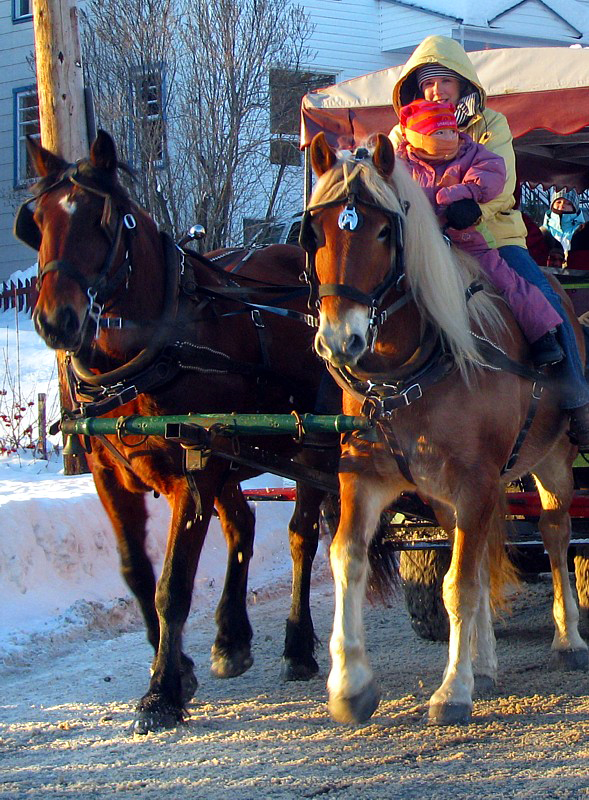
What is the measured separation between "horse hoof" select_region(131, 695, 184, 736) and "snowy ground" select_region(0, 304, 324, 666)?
150 centimetres

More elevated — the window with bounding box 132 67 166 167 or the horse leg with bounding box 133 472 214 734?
the window with bounding box 132 67 166 167

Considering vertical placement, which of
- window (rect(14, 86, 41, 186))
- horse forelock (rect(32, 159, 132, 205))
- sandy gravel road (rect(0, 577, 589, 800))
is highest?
window (rect(14, 86, 41, 186))

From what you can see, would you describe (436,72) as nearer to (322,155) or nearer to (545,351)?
(322,155)

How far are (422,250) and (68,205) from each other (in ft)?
4.95

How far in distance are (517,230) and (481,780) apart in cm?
261

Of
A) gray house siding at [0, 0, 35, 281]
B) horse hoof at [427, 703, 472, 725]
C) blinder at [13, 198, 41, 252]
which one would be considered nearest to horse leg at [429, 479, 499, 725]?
horse hoof at [427, 703, 472, 725]

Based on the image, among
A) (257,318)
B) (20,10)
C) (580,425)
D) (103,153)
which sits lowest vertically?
(580,425)

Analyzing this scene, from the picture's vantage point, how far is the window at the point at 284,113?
16203 millimetres

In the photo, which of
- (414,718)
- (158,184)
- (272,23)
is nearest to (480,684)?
(414,718)

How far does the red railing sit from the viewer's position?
17.4 metres

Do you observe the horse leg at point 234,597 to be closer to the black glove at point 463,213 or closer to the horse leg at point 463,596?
the horse leg at point 463,596

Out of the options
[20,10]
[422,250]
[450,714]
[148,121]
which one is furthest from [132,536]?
[20,10]

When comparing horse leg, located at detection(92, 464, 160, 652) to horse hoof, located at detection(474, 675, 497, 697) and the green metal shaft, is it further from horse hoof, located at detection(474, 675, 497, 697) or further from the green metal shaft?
horse hoof, located at detection(474, 675, 497, 697)

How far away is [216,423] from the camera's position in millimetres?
4781
